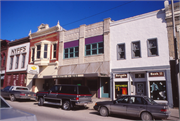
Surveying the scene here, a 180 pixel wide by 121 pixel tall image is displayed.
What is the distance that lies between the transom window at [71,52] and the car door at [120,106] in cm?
1170

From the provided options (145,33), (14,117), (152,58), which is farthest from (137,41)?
(14,117)

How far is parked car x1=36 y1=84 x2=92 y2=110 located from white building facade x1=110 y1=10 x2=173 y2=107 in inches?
197

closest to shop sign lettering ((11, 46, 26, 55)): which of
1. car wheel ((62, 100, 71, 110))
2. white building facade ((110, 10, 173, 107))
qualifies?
white building facade ((110, 10, 173, 107))

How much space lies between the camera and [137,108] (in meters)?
8.30

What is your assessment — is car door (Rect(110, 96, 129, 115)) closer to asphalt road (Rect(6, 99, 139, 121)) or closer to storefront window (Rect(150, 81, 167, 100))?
asphalt road (Rect(6, 99, 139, 121))

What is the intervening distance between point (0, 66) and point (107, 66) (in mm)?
24908

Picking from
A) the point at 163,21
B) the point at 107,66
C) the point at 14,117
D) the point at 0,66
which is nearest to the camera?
the point at 14,117

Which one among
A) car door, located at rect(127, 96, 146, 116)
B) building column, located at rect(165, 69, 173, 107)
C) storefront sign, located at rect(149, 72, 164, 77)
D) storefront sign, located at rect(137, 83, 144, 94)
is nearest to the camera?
car door, located at rect(127, 96, 146, 116)

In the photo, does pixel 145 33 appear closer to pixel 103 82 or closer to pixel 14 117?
pixel 103 82

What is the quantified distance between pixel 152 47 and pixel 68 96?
9237mm

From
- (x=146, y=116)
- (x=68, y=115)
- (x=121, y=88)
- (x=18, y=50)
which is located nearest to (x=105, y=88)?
(x=121, y=88)

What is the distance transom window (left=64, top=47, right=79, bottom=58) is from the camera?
20.0 meters

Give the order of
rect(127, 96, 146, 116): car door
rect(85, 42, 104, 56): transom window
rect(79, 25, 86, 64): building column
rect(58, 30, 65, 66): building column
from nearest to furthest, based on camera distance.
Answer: rect(127, 96, 146, 116): car door, rect(85, 42, 104, 56): transom window, rect(79, 25, 86, 64): building column, rect(58, 30, 65, 66): building column

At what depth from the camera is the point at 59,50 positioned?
2147 cm
